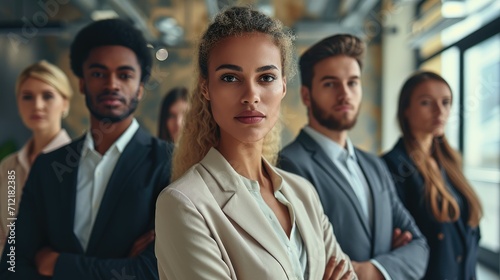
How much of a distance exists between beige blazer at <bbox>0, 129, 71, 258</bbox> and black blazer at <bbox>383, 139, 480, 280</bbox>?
51.6 inches

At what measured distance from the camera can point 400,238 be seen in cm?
179

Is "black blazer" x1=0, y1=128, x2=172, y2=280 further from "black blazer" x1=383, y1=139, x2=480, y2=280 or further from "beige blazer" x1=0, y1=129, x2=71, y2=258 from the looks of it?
"black blazer" x1=383, y1=139, x2=480, y2=280

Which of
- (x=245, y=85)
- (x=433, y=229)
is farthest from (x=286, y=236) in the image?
(x=433, y=229)

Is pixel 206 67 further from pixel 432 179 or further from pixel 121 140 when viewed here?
pixel 432 179

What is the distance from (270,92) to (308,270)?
510 mm

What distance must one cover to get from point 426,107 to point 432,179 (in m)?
0.30

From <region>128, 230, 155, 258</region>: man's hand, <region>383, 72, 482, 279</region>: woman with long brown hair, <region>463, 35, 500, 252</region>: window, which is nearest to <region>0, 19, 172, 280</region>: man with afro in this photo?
<region>128, 230, 155, 258</region>: man's hand

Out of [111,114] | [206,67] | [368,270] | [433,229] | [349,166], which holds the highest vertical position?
[206,67]

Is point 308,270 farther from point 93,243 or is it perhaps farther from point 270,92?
point 93,243

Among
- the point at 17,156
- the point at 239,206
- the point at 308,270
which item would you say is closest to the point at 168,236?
the point at 239,206

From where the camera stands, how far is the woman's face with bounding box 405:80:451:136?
6.54ft

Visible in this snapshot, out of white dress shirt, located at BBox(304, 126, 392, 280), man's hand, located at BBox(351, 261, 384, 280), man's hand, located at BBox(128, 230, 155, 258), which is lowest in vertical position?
man's hand, located at BBox(351, 261, 384, 280)

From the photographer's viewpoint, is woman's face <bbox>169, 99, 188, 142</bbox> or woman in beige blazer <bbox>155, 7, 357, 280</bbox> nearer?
woman in beige blazer <bbox>155, 7, 357, 280</bbox>

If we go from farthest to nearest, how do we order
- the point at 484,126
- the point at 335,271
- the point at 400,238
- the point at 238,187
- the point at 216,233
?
the point at 484,126, the point at 400,238, the point at 335,271, the point at 238,187, the point at 216,233
